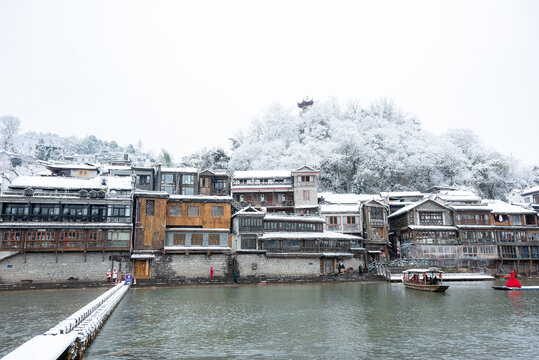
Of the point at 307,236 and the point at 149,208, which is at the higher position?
the point at 149,208

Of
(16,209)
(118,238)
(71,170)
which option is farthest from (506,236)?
(71,170)

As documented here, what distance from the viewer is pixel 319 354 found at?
1473 centimetres

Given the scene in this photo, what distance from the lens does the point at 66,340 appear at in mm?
13086

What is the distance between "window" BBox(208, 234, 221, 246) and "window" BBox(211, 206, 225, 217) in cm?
249

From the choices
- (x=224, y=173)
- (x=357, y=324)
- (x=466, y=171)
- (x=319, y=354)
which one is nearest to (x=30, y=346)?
(x=319, y=354)

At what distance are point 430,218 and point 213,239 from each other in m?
30.0

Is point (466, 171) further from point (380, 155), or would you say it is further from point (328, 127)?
point (328, 127)

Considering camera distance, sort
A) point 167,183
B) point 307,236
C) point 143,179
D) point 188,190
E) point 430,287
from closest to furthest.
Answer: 1. point 430,287
2. point 307,236
3. point 143,179
4. point 167,183
5. point 188,190

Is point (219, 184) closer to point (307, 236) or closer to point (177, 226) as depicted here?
point (177, 226)

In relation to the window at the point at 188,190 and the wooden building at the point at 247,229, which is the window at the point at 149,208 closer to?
the wooden building at the point at 247,229

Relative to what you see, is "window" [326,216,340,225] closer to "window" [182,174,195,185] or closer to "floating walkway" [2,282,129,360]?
"window" [182,174,195,185]

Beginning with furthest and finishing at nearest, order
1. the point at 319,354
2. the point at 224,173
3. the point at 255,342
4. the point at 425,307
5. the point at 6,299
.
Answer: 1. the point at 224,173
2. the point at 6,299
3. the point at 425,307
4. the point at 255,342
5. the point at 319,354

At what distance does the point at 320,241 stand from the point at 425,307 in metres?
23.6

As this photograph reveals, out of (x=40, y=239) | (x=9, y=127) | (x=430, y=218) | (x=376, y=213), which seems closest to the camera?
(x=40, y=239)
